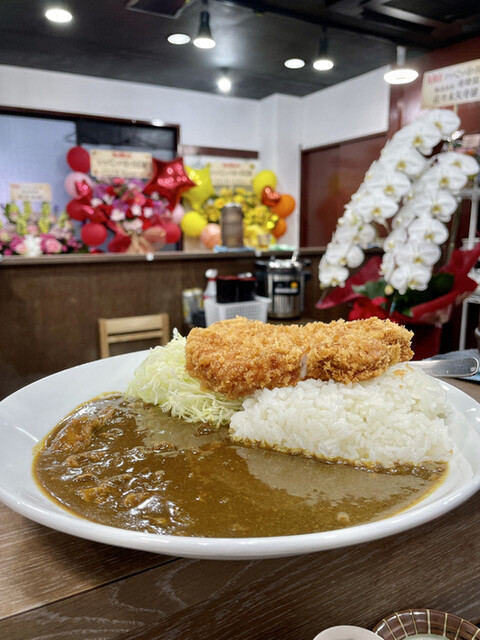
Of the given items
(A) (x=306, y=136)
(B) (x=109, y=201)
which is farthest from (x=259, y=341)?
(A) (x=306, y=136)

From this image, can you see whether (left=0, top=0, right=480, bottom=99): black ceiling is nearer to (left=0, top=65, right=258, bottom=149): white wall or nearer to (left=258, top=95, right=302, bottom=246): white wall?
(left=0, top=65, right=258, bottom=149): white wall

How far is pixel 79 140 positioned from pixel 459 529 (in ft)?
24.5

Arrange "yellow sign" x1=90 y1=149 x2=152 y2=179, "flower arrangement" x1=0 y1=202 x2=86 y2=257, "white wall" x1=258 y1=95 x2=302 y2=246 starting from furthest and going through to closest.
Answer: "white wall" x1=258 y1=95 x2=302 y2=246 < "yellow sign" x1=90 y1=149 x2=152 y2=179 < "flower arrangement" x1=0 y1=202 x2=86 y2=257

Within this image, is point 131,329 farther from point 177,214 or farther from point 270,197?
point 270,197

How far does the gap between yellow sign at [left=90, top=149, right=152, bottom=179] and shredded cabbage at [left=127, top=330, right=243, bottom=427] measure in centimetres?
467

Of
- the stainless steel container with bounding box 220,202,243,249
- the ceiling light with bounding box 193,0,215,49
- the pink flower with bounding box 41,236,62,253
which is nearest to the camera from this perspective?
the stainless steel container with bounding box 220,202,243,249

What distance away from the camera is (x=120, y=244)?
590cm

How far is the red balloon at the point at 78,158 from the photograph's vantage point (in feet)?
21.2

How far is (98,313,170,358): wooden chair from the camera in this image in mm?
3391

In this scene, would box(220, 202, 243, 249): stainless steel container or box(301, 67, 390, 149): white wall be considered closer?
box(220, 202, 243, 249): stainless steel container

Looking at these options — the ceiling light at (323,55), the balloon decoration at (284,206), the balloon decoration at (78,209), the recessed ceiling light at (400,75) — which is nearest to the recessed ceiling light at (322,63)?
the ceiling light at (323,55)

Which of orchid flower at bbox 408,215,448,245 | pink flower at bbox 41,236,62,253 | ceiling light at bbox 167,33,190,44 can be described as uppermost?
ceiling light at bbox 167,33,190,44

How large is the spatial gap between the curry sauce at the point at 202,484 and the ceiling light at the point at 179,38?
5157 mm

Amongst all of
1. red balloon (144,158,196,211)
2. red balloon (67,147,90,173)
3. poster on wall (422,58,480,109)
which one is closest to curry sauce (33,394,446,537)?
poster on wall (422,58,480,109)
